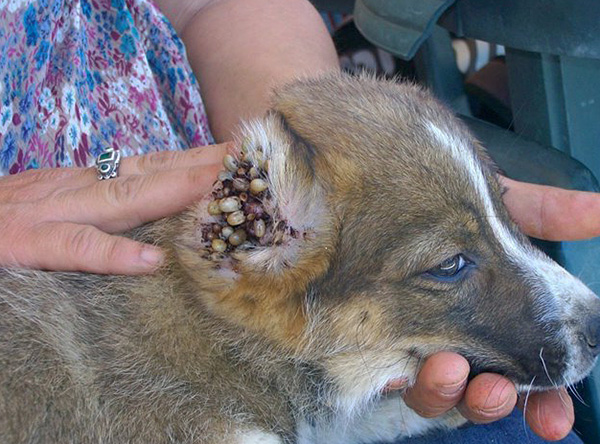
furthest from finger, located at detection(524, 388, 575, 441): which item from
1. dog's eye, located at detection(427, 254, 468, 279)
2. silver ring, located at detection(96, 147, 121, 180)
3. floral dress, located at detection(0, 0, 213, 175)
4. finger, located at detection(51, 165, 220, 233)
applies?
floral dress, located at detection(0, 0, 213, 175)

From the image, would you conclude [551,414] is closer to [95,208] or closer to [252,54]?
[95,208]

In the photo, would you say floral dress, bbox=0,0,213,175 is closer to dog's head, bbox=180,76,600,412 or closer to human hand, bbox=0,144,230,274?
human hand, bbox=0,144,230,274

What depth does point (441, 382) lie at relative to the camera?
203 cm

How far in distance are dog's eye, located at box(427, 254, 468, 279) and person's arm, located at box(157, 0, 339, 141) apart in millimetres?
1053

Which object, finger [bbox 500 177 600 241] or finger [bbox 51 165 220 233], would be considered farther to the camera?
finger [bbox 500 177 600 241]

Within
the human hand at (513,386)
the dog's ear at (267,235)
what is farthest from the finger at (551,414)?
the dog's ear at (267,235)

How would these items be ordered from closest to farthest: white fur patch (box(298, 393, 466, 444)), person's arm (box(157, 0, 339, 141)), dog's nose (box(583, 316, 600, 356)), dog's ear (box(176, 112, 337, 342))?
1. dog's ear (box(176, 112, 337, 342))
2. dog's nose (box(583, 316, 600, 356))
3. white fur patch (box(298, 393, 466, 444))
4. person's arm (box(157, 0, 339, 141))

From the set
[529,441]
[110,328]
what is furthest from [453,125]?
[110,328]

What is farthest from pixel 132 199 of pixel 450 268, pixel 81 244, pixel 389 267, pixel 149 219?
pixel 450 268

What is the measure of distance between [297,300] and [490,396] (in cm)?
52

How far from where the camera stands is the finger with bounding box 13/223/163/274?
220 centimetres

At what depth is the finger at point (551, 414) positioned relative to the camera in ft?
7.16

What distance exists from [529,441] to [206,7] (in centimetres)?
201

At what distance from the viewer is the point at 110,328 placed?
215 cm
